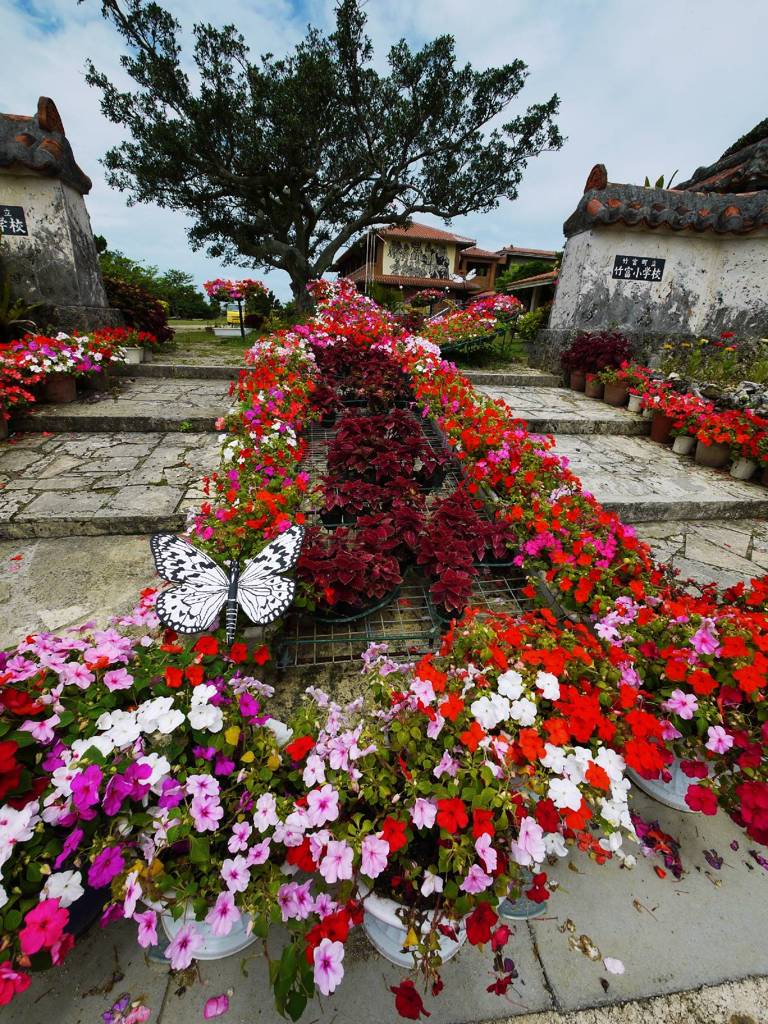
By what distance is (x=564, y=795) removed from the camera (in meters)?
1.12

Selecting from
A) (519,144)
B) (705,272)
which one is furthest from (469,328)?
(519,144)

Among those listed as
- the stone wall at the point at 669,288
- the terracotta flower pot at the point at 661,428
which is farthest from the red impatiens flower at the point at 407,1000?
the stone wall at the point at 669,288

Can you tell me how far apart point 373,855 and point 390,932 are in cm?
38

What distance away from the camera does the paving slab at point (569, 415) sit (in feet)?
17.8

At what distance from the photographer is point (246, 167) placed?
→ 1198 centimetres

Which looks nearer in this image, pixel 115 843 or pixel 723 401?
pixel 115 843

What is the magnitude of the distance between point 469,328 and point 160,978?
8.80 m

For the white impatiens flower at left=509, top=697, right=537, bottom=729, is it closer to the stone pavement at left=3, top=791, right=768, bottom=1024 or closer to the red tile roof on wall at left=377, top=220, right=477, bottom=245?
the stone pavement at left=3, top=791, right=768, bottom=1024

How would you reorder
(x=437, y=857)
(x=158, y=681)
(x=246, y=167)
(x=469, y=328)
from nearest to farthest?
(x=437, y=857), (x=158, y=681), (x=469, y=328), (x=246, y=167)

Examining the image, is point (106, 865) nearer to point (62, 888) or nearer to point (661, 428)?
point (62, 888)

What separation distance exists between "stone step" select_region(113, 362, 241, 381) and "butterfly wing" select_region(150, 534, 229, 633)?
5.80 metres

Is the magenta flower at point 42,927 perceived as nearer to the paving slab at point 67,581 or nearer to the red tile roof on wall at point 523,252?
the paving slab at point 67,581

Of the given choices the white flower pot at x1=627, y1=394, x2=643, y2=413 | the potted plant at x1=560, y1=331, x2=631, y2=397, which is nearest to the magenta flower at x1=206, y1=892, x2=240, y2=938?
the white flower pot at x1=627, y1=394, x2=643, y2=413

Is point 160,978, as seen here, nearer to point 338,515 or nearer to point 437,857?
point 437,857
